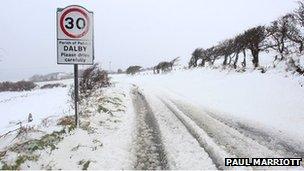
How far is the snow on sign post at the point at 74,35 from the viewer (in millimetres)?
10188

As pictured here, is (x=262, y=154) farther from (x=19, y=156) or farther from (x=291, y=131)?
(x=19, y=156)

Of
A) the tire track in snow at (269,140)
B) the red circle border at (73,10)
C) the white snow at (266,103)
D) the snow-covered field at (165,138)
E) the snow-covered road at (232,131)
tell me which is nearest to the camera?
the snow-covered field at (165,138)

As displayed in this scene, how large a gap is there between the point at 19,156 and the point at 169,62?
70.7m

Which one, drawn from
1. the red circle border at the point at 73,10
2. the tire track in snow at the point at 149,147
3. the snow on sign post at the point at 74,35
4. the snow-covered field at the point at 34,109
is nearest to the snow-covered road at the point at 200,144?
the tire track in snow at the point at 149,147

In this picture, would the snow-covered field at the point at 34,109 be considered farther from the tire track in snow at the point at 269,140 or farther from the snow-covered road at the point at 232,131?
the tire track in snow at the point at 269,140

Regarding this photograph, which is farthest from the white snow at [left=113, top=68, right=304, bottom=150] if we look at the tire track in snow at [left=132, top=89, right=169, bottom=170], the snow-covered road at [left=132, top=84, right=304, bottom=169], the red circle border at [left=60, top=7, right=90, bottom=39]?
the red circle border at [left=60, top=7, right=90, bottom=39]

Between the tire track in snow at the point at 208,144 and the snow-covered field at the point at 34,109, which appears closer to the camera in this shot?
the tire track in snow at the point at 208,144

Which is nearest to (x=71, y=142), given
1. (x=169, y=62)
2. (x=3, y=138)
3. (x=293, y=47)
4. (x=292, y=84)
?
(x=3, y=138)

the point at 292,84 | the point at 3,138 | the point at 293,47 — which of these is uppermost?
the point at 293,47

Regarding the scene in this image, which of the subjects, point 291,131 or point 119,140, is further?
point 291,131

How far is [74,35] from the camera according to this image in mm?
10359

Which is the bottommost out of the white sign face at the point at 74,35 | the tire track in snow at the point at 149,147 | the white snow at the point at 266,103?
the tire track in snow at the point at 149,147

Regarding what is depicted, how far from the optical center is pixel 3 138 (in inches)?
438

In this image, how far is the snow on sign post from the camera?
33.4ft
